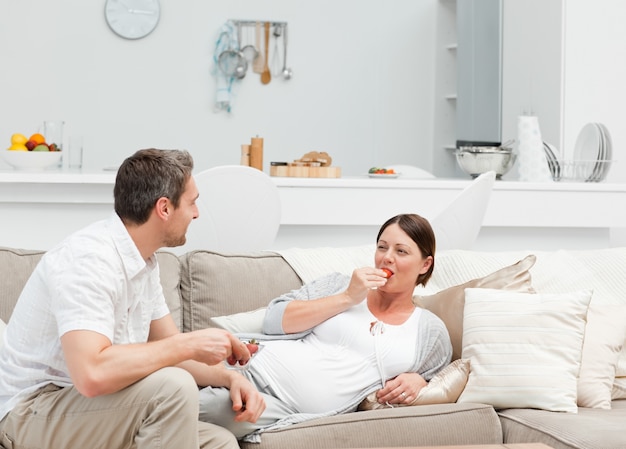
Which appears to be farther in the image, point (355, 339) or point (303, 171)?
point (303, 171)

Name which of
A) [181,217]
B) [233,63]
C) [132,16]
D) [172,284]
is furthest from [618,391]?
[132,16]

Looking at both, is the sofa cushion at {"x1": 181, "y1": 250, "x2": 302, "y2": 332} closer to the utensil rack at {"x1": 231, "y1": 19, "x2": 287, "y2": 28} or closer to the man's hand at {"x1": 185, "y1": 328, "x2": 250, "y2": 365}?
the man's hand at {"x1": 185, "y1": 328, "x2": 250, "y2": 365}

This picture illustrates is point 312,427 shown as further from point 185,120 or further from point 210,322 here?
point 185,120

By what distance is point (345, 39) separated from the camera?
274 inches

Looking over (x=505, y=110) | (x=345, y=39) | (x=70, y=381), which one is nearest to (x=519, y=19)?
(x=505, y=110)

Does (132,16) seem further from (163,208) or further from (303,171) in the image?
(163,208)

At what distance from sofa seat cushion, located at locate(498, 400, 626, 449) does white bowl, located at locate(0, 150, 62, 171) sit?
7.59 ft

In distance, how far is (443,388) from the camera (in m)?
2.50

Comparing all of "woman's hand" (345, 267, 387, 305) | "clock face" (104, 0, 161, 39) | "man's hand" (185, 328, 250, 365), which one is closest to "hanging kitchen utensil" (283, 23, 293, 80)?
"clock face" (104, 0, 161, 39)

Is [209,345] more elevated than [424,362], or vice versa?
[209,345]

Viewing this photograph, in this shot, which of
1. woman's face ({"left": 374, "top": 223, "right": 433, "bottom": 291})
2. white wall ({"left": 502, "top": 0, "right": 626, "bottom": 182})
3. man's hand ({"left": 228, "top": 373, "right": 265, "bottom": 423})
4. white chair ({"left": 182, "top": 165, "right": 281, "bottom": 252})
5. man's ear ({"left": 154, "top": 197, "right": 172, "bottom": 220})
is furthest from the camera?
white wall ({"left": 502, "top": 0, "right": 626, "bottom": 182})

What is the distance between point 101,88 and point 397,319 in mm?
4523

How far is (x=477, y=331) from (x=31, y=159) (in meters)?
2.20

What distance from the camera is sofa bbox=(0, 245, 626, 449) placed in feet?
7.53
